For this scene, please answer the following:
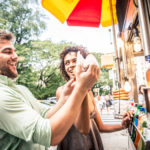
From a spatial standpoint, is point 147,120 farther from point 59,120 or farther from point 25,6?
point 25,6

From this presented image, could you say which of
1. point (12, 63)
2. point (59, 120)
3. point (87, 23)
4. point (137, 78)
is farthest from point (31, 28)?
point (59, 120)

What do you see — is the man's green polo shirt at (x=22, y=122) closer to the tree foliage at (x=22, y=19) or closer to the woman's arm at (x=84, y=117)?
the woman's arm at (x=84, y=117)

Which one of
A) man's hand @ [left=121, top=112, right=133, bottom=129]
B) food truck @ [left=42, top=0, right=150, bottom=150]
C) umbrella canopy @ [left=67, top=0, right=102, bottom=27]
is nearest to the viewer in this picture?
food truck @ [left=42, top=0, right=150, bottom=150]

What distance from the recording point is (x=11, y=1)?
11156 millimetres

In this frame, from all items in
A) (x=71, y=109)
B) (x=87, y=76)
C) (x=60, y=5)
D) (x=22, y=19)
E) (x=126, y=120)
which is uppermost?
(x=22, y=19)

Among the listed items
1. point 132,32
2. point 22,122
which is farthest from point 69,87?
point 132,32

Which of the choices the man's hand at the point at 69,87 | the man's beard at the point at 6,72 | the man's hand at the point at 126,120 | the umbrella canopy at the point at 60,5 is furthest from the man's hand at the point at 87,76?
the umbrella canopy at the point at 60,5

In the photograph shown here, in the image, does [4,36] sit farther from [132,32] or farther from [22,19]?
[22,19]

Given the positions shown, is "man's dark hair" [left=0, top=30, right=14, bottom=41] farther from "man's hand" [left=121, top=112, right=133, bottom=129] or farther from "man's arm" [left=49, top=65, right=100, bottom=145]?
"man's hand" [left=121, top=112, right=133, bottom=129]

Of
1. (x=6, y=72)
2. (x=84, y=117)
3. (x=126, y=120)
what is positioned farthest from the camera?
(x=126, y=120)

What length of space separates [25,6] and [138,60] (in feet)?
41.1

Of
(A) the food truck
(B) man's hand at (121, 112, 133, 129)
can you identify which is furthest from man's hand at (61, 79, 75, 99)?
(B) man's hand at (121, 112, 133, 129)

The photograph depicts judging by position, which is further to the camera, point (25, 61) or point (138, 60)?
point (25, 61)

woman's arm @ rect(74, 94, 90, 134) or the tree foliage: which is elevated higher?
the tree foliage
